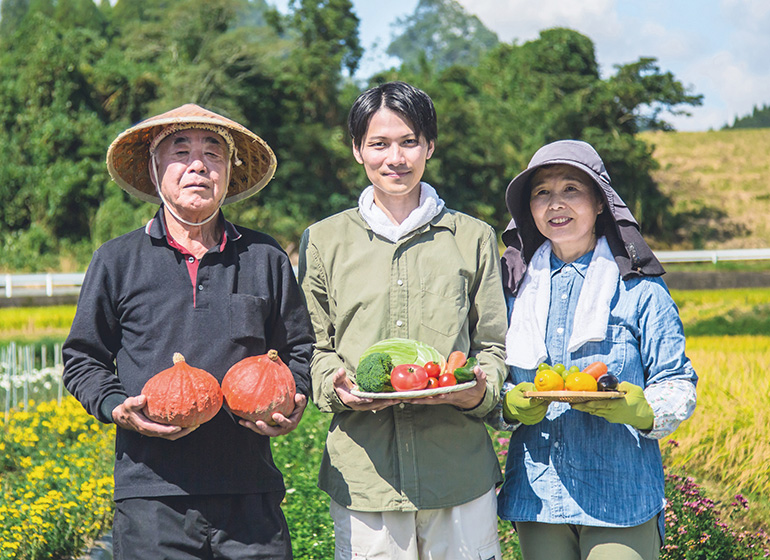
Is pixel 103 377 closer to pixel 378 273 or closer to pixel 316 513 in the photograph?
pixel 378 273

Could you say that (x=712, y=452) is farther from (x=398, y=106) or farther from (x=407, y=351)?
(x=398, y=106)

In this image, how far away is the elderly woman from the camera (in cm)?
303

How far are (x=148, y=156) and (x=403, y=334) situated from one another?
1379mm

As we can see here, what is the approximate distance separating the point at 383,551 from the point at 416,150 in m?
1.58

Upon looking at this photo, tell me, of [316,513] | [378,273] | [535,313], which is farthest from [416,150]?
[316,513]

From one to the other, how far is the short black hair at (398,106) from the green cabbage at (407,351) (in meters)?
0.85

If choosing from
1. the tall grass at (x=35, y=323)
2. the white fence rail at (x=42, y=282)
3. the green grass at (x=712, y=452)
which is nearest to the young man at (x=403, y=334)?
the green grass at (x=712, y=452)

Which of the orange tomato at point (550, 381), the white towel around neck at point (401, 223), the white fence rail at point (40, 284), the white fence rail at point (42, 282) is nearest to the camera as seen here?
the orange tomato at point (550, 381)

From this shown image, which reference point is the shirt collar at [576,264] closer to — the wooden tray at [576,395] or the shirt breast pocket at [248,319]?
the wooden tray at [576,395]

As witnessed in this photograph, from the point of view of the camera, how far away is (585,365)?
3.17m

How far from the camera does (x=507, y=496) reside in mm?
3254

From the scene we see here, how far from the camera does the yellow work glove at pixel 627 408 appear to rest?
2.90 metres

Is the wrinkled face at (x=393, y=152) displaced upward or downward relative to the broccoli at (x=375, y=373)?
upward

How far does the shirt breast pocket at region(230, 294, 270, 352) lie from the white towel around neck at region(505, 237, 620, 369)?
3.28 ft
